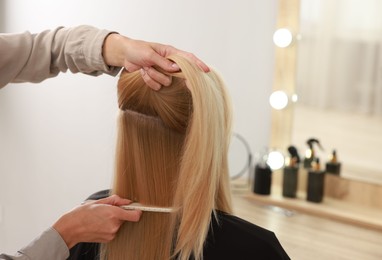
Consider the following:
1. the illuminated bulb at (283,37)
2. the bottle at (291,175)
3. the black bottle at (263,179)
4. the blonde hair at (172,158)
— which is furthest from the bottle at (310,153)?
the blonde hair at (172,158)

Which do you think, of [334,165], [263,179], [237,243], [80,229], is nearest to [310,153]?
[334,165]

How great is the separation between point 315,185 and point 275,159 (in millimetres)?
214

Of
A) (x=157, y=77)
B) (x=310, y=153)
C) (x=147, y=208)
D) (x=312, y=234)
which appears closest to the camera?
(x=157, y=77)

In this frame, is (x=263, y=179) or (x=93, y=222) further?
(x=263, y=179)

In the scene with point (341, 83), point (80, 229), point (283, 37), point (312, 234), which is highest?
point (283, 37)

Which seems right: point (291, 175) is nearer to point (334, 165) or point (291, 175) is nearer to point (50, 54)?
point (334, 165)

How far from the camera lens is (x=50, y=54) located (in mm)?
1461

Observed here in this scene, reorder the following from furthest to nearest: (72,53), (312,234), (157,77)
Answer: (312,234) < (72,53) < (157,77)

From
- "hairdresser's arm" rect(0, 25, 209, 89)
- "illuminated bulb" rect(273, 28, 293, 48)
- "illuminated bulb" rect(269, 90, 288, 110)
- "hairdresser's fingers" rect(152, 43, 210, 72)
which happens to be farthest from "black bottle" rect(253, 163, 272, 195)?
"hairdresser's fingers" rect(152, 43, 210, 72)

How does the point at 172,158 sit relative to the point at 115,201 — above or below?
above

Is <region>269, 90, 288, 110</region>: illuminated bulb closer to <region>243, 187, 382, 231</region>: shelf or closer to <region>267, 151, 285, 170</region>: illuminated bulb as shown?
<region>267, 151, 285, 170</region>: illuminated bulb

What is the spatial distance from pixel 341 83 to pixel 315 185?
0.40 m

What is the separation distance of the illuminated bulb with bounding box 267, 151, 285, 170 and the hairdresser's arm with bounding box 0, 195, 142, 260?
110cm

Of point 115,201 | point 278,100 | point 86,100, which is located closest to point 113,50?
point 115,201
